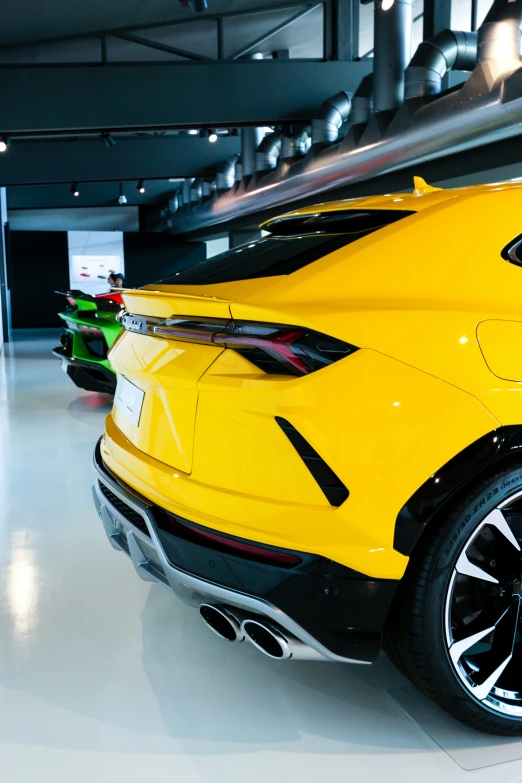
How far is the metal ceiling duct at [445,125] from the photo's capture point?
5.05 metres

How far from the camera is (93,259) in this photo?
73.8 ft

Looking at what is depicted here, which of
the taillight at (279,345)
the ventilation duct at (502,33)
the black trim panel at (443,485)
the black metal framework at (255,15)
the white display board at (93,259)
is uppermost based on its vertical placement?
the black metal framework at (255,15)

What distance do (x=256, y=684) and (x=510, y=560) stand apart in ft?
2.96

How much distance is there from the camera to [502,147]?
6477mm

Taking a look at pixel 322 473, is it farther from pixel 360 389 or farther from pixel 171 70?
pixel 171 70

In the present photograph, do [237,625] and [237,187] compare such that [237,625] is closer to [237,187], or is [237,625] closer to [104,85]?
[104,85]

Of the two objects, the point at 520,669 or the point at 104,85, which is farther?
the point at 104,85

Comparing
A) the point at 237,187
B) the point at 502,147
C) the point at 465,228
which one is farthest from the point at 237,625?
the point at 237,187

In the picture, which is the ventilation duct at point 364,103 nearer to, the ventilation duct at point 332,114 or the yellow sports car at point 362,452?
the ventilation duct at point 332,114

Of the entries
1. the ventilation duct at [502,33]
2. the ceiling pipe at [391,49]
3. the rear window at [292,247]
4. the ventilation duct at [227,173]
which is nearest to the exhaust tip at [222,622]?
the rear window at [292,247]

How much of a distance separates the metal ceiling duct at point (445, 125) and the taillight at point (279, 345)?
397 centimetres

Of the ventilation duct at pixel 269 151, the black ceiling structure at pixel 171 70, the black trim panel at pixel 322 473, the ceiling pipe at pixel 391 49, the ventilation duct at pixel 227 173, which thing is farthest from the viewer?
the ventilation duct at pixel 227 173

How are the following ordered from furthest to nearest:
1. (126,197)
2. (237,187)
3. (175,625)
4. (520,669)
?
(126,197) → (237,187) → (175,625) → (520,669)

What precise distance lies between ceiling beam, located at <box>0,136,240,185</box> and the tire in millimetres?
12861
